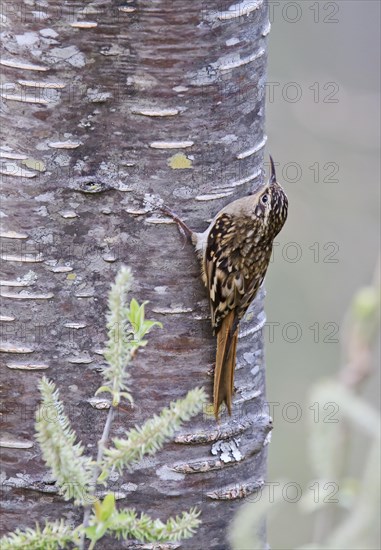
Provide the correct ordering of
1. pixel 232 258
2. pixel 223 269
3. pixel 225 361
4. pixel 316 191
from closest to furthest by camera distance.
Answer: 1. pixel 225 361
2. pixel 223 269
3. pixel 232 258
4. pixel 316 191

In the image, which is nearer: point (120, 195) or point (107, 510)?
point (107, 510)

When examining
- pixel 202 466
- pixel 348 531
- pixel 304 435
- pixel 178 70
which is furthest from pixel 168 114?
pixel 304 435

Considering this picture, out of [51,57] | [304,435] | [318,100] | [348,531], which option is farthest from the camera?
[304,435]

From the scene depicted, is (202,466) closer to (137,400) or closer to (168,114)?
(137,400)

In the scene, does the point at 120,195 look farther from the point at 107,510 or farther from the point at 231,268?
the point at 107,510

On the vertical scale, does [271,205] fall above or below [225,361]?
above

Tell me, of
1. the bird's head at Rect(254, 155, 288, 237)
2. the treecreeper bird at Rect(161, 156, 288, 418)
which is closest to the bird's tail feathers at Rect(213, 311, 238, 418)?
the treecreeper bird at Rect(161, 156, 288, 418)

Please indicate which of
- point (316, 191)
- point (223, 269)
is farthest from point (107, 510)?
point (316, 191)
